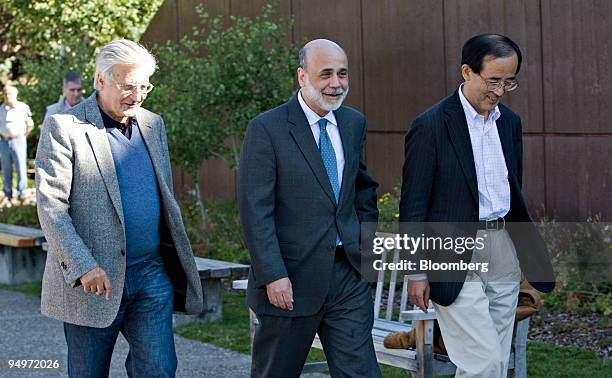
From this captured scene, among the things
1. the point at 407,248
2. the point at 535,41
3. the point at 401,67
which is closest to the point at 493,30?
the point at 535,41

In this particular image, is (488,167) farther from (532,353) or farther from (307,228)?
(532,353)

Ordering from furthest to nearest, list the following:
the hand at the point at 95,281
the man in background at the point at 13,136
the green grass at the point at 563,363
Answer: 1. the man in background at the point at 13,136
2. the green grass at the point at 563,363
3. the hand at the point at 95,281

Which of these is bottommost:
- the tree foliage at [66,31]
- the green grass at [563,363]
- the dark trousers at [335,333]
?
the green grass at [563,363]

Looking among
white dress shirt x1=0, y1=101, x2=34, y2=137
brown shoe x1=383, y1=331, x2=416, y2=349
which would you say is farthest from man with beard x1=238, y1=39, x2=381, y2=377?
white dress shirt x1=0, y1=101, x2=34, y2=137

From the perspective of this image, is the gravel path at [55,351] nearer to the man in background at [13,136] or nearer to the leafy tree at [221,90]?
the leafy tree at [221,90]

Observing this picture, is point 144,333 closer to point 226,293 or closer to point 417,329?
point 417,329

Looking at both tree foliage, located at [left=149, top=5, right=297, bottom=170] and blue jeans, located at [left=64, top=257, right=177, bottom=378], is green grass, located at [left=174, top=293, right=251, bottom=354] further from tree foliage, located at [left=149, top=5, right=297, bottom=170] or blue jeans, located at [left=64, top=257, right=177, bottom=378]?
blue jeans, located at [left=64, top=257, right=177, bottom=378]

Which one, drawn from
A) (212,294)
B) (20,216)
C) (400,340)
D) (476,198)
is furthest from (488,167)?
(20,216)

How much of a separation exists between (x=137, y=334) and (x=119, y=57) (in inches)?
46.1

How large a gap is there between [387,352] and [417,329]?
35 centimetres

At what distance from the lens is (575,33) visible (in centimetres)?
1032

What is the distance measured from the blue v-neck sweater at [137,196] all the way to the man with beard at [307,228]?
39 centimetres

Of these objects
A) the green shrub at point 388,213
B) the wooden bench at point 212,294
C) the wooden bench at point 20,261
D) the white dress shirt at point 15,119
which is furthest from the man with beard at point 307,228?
the white dress shirt at point 15,119

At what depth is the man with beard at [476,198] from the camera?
5035 millimetres
